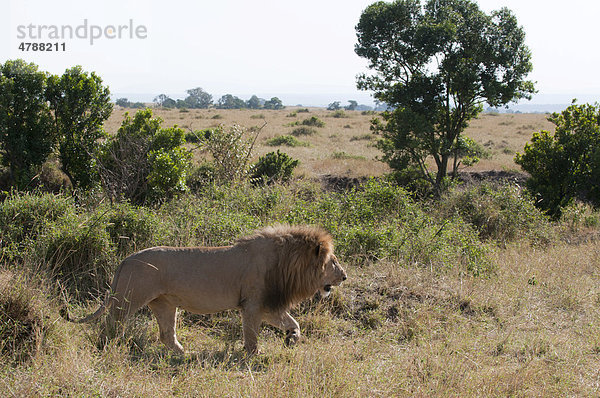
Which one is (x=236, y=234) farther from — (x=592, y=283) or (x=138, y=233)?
(x=592, y=283)

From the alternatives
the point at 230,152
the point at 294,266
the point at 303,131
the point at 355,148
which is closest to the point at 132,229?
the point at 294,266

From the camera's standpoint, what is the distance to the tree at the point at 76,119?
41.4 feet

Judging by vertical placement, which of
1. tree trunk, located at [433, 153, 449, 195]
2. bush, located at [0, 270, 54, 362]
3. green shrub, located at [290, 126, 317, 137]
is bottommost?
bush, located at [0, 270, 54, 362]

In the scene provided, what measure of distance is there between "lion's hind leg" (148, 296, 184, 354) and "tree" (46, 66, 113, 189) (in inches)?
311

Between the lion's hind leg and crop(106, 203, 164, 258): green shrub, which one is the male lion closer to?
the lion's hind leg

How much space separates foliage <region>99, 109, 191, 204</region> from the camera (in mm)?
11023

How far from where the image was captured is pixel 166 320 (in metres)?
5.48

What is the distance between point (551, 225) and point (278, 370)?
10.00 meters

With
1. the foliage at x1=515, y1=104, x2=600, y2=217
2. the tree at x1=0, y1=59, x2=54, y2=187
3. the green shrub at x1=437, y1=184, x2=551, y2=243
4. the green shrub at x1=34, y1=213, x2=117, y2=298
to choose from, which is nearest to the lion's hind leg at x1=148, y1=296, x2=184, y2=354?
the green shrub at x1=34, y1=213, x2=117, y2=298

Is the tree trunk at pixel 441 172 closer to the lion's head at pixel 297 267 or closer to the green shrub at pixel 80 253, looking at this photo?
the lion's head at pixel 297 267

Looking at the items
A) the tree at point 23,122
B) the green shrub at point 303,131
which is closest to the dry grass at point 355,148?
the green shrub at point 303,131

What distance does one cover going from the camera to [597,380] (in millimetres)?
4961

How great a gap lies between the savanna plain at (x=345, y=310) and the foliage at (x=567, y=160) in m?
2.73

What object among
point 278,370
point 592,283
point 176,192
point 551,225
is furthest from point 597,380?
point 176,192
